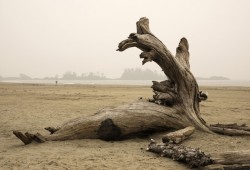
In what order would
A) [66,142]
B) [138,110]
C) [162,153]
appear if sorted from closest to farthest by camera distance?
1. [162,153]
2. [66,142]
3. [138,110]

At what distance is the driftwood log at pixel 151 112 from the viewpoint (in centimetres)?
668

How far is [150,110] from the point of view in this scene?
7086 mm

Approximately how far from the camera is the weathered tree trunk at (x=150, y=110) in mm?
6676

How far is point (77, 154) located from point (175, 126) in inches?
109

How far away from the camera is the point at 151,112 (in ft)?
23.1

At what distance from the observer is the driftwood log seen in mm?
6676

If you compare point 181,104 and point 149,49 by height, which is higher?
point 149,49

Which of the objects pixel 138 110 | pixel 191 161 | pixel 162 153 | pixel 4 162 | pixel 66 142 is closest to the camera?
pixel 191 161

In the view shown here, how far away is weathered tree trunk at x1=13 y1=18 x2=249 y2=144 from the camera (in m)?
6.68

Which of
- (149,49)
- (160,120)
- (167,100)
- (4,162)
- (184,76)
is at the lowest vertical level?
(4,162)

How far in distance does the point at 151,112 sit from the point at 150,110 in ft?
0.20

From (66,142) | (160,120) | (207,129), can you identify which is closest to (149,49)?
(160,120)

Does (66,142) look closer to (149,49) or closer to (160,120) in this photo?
(160,120)

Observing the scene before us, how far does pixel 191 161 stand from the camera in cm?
461
